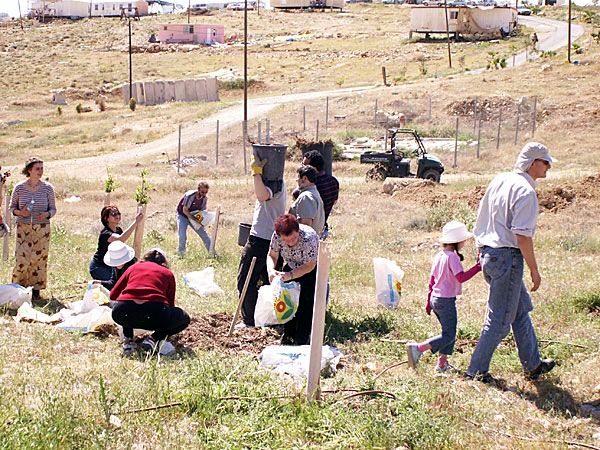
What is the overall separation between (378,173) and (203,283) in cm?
1521

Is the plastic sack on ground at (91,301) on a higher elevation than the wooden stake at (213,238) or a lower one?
higher

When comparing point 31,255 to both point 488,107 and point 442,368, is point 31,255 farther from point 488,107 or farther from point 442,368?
point 488,107

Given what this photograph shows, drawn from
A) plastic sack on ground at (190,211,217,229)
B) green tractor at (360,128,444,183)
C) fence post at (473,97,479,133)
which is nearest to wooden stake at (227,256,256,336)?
plastic sack on ground at (190,211,217,229)

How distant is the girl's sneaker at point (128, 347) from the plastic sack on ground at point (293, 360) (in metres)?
1.06

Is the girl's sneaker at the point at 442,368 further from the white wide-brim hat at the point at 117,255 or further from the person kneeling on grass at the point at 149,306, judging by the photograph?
the white wide-brim hat at the point at 117,255

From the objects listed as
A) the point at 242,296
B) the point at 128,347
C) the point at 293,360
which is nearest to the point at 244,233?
the point at 242,296

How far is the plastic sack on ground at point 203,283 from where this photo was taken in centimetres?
983

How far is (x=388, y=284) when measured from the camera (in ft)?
29.5

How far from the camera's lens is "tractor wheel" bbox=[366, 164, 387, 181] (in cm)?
2456

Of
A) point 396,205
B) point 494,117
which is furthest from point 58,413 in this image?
point 494,117

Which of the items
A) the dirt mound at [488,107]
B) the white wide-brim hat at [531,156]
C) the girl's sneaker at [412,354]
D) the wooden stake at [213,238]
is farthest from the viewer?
the dirt mound at [488,107]

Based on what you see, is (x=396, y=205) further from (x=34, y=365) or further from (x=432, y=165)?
(x=34, y=365)

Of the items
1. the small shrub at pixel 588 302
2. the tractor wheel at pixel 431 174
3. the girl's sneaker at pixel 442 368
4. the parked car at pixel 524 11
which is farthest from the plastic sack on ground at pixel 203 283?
the parked car at pixel 524 11

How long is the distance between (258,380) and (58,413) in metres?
1.47
